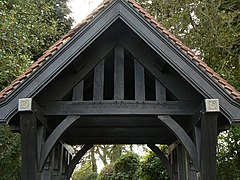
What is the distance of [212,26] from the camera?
7.42m

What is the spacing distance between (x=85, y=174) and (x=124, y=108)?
42.0 ft

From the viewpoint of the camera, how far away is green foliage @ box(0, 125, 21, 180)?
8680 mm

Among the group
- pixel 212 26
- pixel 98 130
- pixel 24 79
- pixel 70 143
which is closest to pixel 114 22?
pixel 24 79

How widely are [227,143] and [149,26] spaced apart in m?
6.31

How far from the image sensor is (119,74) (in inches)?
164

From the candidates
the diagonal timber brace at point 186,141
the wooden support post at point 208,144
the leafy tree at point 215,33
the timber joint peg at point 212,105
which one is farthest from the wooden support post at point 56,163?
the leafy tree at point 215,33

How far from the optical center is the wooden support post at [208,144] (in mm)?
3643

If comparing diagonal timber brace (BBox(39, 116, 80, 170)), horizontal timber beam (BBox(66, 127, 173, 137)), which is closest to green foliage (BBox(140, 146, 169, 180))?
horizontal timber beam (BBox(66, 127, 173, 137))

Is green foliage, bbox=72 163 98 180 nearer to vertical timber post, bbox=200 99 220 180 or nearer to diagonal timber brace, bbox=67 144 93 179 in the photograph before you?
diagonal timber brace, bbox=67 144 93 179

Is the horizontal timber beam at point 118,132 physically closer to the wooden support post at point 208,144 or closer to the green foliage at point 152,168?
the wooden support post at point 208,144

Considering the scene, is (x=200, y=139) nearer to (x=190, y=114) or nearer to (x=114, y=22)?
(x=190, y=114)

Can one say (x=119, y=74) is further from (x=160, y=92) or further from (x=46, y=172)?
(x=46, y=172)

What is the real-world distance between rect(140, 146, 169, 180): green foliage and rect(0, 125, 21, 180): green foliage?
11.8 ft

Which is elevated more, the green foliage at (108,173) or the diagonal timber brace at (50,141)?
the green foliage at (108,173)
